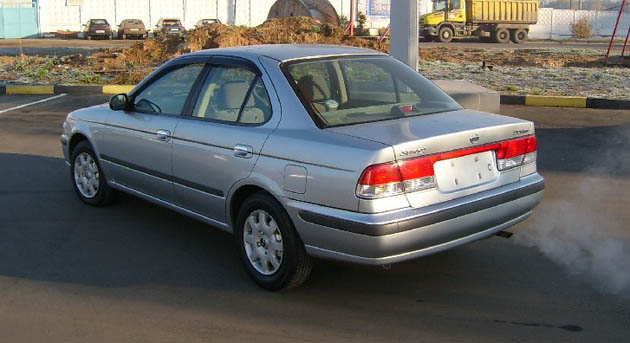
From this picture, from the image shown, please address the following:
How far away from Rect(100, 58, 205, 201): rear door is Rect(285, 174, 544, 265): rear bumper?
1518 millimetres

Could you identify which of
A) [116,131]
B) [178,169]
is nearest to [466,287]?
[178,169]

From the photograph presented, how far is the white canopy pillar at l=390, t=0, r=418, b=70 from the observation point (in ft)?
36.1

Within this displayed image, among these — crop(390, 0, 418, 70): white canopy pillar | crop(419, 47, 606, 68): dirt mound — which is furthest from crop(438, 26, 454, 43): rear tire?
crop(390, 0, 418, 70): white canopy pillar

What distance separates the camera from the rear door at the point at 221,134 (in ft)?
15.4

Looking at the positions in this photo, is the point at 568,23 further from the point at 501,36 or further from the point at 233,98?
the point at 233,98

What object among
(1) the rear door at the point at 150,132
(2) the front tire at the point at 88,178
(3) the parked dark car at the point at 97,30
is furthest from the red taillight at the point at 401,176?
(3) the parked dark car at the point at 97,30

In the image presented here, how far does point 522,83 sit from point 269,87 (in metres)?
11.4

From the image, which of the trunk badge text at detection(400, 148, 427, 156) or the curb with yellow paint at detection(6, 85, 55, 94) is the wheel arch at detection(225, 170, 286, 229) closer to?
the trunk badge text at detection(400, 148, 427, 156)

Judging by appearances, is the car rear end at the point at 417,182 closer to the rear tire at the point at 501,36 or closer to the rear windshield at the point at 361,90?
the rear windshield at the point at 361,90

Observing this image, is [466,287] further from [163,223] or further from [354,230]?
[163,223]

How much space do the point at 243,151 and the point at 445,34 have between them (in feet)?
115

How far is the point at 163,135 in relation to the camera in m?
5.41

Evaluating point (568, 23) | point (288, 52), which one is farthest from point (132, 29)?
point (288, 52)

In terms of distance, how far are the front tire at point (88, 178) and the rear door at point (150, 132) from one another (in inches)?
11.5
